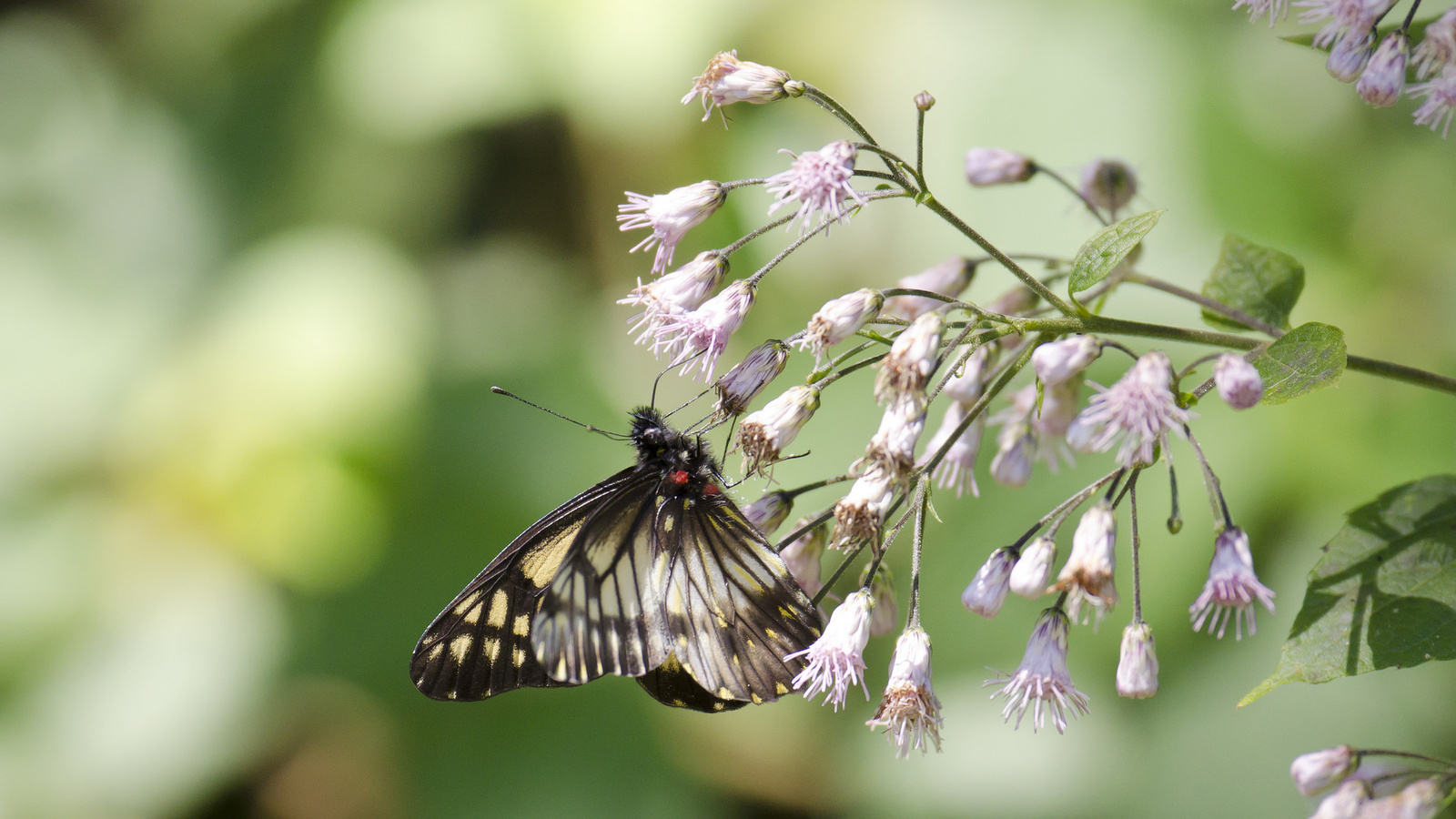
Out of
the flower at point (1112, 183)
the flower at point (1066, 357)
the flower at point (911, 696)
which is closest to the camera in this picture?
the flower at point (1066, 357)

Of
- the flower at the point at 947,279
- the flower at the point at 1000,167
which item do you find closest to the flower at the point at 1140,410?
the flower at the point at 947,279

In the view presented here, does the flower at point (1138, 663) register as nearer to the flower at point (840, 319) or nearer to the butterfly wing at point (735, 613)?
the butterfly wing at point (735, 613)

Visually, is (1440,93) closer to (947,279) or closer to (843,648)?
(947,279)

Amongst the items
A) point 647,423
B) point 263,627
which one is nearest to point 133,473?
point 263,627

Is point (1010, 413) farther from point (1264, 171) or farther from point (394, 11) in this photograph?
point (394, 11)

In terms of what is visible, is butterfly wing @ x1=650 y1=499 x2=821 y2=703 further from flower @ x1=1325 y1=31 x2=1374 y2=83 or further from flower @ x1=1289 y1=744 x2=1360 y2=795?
flower @ x1=1325 y1=31 x2=1374 y2=83

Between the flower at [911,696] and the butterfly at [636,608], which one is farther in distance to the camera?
the butterfly at [636,608]
